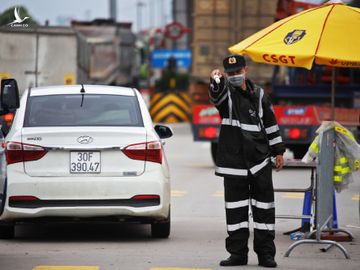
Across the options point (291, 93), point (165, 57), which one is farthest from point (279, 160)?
Answer: point (165, 57)

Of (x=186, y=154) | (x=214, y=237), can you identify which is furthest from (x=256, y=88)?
(x=186, y=154)

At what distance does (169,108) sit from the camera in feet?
164

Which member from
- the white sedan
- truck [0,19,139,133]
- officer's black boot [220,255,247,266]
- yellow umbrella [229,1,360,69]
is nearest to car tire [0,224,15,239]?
the white sedan

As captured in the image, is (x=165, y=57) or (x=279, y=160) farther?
(x=165, y=57)

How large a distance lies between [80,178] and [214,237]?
1.81 metres

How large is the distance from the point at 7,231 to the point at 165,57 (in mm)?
54356

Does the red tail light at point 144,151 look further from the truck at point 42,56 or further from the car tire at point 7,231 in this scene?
the truck at point 42,56

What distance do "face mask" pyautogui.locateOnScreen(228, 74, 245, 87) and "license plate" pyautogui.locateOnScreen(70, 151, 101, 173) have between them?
182cm

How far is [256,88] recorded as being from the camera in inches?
377

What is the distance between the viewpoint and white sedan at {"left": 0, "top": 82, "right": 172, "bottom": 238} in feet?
→ 34.6

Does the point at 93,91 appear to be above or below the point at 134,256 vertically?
above

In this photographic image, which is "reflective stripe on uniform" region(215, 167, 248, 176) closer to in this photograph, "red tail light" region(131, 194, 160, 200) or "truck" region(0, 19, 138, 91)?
"red tail light" region(131, 194, 160, 200)

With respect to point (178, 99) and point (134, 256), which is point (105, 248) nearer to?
point (134, 256)

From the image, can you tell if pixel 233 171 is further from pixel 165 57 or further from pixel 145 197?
pixel 165 57
